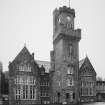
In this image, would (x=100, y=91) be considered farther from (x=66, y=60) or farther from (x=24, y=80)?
(x=24, y=80)

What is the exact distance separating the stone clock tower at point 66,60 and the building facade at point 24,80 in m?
5.48

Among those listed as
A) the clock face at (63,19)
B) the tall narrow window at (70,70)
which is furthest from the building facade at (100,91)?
the clock face at (63,19)

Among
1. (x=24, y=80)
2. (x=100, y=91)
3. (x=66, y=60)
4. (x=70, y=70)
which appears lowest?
(x=100, y=91)

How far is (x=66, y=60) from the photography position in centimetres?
5531

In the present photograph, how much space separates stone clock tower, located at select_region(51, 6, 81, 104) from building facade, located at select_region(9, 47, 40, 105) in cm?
548

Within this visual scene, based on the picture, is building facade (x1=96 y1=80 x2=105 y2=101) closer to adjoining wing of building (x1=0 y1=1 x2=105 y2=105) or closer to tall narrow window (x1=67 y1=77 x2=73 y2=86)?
adjoining wing of building (x1=0 y1=1 x2=105 y2=105)

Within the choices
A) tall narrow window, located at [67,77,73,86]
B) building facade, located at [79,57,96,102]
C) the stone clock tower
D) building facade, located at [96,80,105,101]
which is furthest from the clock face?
building facade, located at [96,80,105,101]

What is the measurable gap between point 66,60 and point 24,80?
12.7 metres

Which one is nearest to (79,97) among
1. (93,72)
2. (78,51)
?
(93,72)

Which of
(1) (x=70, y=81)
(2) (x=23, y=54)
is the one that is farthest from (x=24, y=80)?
(1) (x=70, y=81)

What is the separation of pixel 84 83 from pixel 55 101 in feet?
33.4

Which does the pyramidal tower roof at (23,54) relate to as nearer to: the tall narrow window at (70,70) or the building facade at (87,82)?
the tall narrow window at (70,70)

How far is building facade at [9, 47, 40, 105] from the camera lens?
5188 cm

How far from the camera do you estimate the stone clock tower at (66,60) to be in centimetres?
5416
